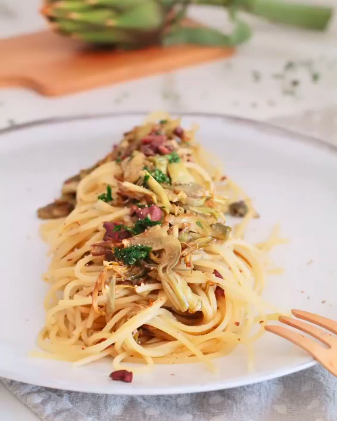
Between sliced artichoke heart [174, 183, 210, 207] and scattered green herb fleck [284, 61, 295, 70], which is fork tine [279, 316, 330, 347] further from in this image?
scattered green herb fleck [284, 61, 295, 70]

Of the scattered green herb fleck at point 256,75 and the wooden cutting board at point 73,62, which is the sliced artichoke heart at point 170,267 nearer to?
the wooden cutting board at point 73,62

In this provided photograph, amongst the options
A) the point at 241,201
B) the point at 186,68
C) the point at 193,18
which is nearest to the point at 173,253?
the point at 241,201

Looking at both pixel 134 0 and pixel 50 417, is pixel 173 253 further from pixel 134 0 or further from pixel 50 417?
pixel 134 0

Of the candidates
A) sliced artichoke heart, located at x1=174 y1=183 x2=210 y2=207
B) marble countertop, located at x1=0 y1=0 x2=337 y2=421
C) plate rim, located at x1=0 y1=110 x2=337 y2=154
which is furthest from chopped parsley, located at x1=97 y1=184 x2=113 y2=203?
marble countertop, located at x1=0 y1=0 x2=337 y2=421

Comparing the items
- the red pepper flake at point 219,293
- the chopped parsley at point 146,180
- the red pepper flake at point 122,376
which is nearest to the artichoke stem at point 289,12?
the chopped parsley at point 146,180

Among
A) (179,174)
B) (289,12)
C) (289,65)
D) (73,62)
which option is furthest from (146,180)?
(289,12)

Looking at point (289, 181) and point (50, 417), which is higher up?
point (289, 181)
